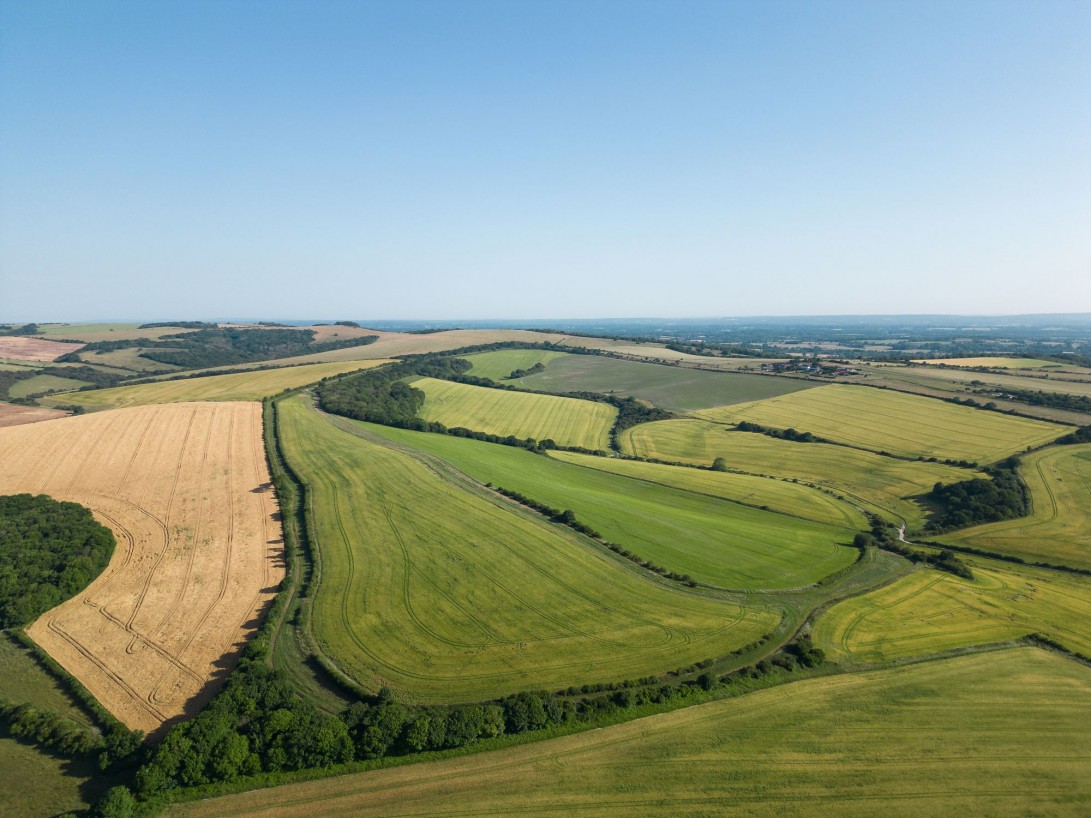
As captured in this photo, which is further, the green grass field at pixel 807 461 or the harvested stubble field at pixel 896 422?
the harvested stubble field at pixel 896 422

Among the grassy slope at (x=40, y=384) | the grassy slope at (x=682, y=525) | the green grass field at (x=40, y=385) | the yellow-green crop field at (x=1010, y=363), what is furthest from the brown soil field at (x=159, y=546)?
the yellow-green crop field at (x=1010, y=363)

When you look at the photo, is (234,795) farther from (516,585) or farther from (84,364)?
(84,364)

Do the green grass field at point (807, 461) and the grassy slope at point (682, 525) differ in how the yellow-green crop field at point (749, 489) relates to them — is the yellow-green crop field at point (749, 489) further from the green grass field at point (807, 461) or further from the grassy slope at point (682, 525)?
the green grass field at point (807, 461)

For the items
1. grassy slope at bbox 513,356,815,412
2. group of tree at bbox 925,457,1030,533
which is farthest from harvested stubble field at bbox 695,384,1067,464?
group of tree at bbox 925,457,1030,533

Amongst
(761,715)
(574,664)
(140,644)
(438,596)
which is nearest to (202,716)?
(140,644)

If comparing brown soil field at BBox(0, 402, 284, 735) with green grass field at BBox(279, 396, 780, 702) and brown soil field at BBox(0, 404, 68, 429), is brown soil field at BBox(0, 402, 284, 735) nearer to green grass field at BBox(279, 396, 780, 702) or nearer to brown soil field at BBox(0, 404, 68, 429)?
green grass field at BBox(279, 396, 780, 702)

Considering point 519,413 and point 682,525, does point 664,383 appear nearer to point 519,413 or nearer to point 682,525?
point 519,413

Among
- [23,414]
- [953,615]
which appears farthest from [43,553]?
[953,615]
